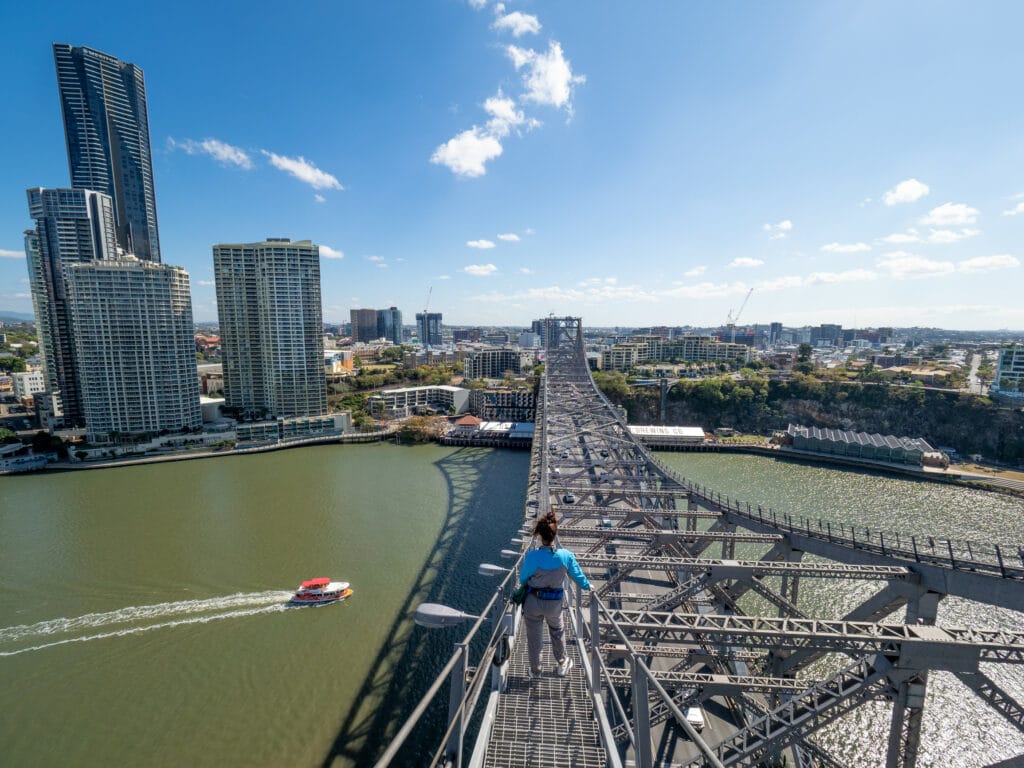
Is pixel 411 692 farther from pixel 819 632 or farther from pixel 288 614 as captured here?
pixel 819 632

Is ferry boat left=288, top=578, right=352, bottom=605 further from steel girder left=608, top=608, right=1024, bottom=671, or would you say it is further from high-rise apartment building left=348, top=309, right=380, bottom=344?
high-rise apartment building left=348, top=309, right=380, bottom=344

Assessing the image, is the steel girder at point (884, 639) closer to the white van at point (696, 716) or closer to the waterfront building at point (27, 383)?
the white van at point (696, 716)

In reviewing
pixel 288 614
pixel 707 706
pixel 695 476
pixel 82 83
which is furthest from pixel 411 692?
pixel 82 83

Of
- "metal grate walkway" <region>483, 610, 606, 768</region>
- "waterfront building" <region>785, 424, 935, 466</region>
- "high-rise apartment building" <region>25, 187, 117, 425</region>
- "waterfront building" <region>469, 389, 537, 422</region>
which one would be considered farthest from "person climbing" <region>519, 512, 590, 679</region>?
"high-rise apartment building" <region>25, 187, 117, 425</region>

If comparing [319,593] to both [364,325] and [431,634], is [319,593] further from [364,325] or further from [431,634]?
[364,325]

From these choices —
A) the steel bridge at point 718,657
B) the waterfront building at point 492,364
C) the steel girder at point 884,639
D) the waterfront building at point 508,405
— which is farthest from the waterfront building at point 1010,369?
the waterfront building at point 492,364

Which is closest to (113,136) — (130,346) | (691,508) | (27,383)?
(27,383)
